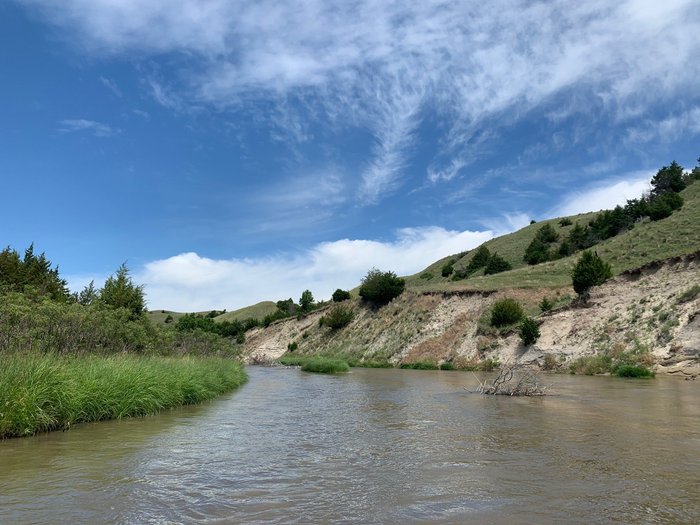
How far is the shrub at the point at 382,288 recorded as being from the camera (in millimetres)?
69938

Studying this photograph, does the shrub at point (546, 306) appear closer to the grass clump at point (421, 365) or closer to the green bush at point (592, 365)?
the green bush at point (592, 365)

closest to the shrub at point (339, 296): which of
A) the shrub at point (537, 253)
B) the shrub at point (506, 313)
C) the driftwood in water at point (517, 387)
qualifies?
the shrub at point (537, 253)

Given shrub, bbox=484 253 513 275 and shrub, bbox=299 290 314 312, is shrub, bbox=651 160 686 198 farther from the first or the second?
shrub, bbox=299 290 314 312

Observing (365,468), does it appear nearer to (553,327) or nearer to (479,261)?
(553,327)

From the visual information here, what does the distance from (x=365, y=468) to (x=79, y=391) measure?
8.13 m

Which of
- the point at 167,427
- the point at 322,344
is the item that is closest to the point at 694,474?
the point at 167,427

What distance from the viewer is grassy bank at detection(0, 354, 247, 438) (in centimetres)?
1122

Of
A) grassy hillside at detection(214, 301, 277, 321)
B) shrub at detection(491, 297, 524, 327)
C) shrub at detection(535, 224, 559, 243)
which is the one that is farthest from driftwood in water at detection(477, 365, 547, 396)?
grassy hillside at detection(214, 301, 277, 321)

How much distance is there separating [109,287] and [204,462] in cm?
3044

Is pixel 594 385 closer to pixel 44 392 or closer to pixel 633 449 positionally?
pixel 633 449

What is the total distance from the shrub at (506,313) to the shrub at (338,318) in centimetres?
2577

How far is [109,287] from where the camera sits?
36.4 m

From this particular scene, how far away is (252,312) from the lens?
498ft

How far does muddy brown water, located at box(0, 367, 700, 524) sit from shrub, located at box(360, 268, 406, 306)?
53.1 metres
